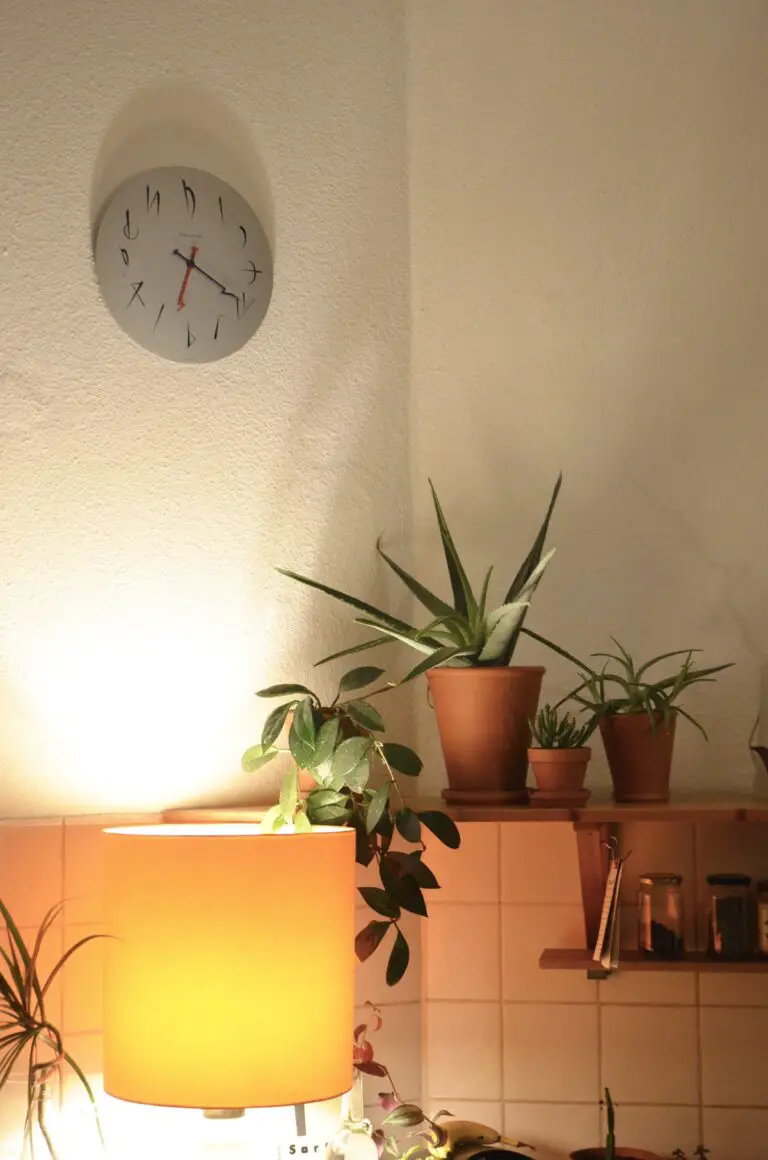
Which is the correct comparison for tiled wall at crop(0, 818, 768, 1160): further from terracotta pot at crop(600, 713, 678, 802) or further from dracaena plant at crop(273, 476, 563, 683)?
dracaena plant at crop(273, 476, 563, 683)

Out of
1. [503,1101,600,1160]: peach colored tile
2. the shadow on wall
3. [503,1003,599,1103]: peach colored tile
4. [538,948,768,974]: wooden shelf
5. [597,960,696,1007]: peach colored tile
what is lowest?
[503,1101,600,1160]: peach colored tile

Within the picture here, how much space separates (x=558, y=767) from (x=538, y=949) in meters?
0.36

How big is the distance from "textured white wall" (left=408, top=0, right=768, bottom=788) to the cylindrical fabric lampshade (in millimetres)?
606

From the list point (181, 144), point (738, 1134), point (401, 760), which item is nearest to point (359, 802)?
point (401, 760)

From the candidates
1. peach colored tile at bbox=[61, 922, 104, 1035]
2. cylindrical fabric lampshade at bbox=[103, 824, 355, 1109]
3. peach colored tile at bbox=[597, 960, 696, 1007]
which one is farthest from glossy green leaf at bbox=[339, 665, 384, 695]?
peach colored tile at bbox=[597, 960, 696, 1007]

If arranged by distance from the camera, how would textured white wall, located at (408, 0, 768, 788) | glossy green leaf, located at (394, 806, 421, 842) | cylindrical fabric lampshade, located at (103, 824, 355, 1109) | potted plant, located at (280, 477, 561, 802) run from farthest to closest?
textured white wall, located at (408, 0, 768, 788), potted plant, located at (280, 477, 561, 802), glossy green leaf, located at (394, 806, 421, 842), cylindrical fabric lampshade, located at (103, 824, 355, 1109)

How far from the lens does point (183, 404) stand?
1.97 m

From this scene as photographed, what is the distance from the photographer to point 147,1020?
5.13ft

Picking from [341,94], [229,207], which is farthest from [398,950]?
[341,94]

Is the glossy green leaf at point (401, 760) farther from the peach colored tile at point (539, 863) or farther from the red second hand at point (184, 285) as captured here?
the red second hand at point (184, 285)

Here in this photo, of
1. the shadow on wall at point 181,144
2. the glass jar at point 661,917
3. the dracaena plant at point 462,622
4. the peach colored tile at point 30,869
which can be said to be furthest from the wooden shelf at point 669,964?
the shadow on wall at point 181,144

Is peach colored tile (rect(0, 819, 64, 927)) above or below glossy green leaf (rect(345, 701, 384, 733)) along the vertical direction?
below

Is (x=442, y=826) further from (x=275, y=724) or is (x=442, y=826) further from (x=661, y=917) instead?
(x=661, y=917)

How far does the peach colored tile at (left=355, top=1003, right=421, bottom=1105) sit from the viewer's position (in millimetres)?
1957
